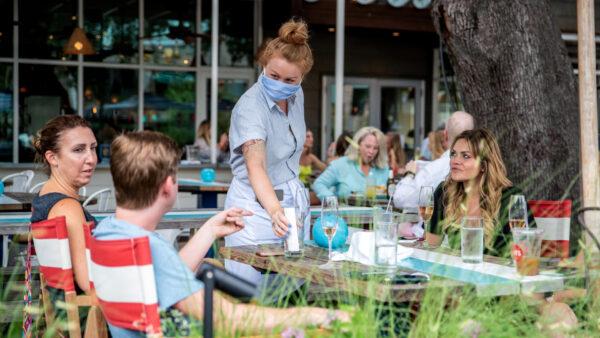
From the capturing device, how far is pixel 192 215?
5422mm

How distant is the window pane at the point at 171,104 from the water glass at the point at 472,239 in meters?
10.2

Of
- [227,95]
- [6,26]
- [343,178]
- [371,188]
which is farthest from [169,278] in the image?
[227,95]

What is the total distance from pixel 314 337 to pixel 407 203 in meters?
2.99

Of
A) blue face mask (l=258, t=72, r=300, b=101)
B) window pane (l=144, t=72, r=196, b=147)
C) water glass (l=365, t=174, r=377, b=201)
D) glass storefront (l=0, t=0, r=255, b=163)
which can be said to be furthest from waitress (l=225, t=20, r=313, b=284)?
window pane (l=144, t=72, r=196, b=147)

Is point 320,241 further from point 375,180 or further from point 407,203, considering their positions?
point 375,180

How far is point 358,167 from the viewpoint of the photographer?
273 inches

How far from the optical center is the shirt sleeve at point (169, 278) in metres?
2.16

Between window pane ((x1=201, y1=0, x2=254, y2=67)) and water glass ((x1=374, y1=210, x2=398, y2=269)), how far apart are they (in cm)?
1071

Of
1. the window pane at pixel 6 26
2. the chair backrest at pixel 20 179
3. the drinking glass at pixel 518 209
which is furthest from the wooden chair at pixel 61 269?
the window pane at pixel 6 26

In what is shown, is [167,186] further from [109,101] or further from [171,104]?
[171,104]

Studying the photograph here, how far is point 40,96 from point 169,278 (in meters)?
10.8

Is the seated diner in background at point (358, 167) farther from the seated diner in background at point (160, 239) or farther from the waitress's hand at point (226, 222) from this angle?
the seated diner in background at point (160, 239)

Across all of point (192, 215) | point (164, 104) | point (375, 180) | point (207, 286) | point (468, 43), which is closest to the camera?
point (207, 286)

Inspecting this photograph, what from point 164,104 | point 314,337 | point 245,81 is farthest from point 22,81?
point 314,337
